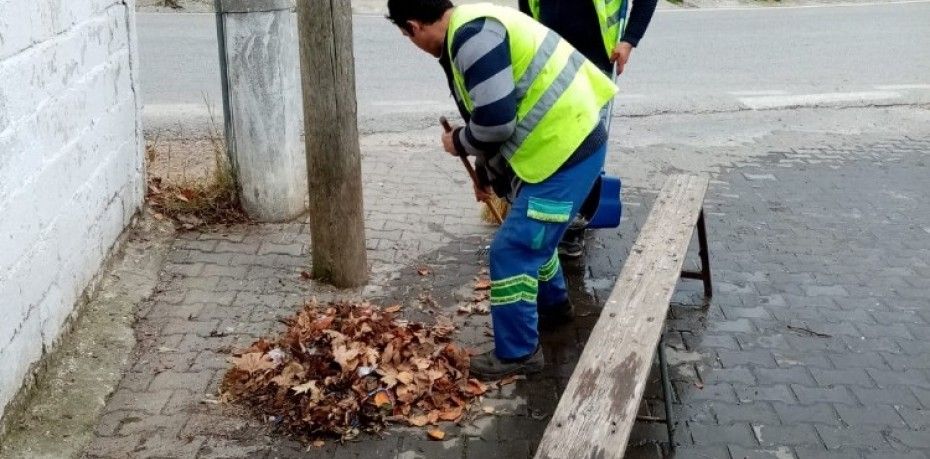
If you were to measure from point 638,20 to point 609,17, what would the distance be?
26 cm

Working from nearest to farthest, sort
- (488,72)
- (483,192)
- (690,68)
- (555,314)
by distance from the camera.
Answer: (488,72), (483,192), (555,314), (690,68)

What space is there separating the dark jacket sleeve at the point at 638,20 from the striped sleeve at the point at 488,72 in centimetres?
182

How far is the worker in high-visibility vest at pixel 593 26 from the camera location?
5004 mm

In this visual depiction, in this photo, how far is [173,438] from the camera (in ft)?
11.4

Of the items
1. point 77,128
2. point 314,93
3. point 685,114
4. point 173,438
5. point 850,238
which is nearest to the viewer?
point 173,438

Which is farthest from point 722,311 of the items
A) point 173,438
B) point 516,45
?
point 173,438

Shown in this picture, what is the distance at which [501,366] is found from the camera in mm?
3932

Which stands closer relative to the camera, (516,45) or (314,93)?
(516,45)

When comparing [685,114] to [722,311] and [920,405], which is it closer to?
[722,311]

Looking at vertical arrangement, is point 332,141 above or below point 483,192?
above

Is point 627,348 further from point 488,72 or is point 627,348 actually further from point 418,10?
point 418,10

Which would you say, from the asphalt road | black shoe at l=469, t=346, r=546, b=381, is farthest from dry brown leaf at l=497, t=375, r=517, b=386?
the asphalt road

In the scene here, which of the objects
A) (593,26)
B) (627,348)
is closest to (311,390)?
(627,348)

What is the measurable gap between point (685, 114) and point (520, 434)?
551 cm
